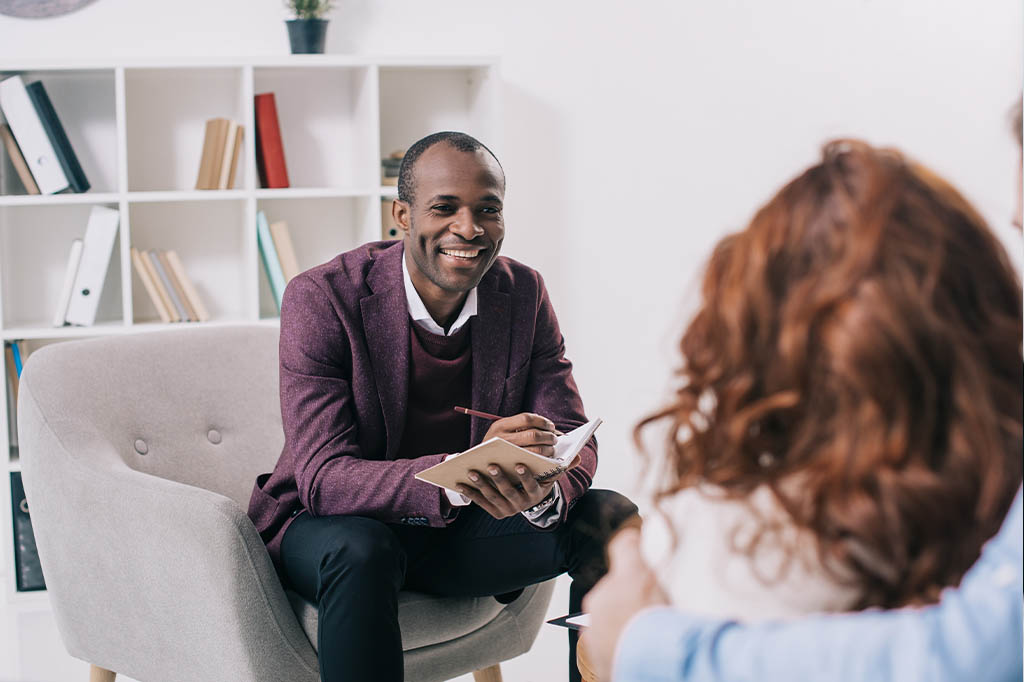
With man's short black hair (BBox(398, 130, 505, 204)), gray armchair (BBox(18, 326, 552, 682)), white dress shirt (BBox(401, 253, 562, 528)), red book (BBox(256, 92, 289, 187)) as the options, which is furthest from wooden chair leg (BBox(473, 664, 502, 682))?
red book (BBox(256, 92, 289, 187))

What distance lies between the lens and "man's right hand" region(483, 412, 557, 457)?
1.69 meters

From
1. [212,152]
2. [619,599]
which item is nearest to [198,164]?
[212,152]

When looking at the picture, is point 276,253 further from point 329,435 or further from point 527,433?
point 527,433

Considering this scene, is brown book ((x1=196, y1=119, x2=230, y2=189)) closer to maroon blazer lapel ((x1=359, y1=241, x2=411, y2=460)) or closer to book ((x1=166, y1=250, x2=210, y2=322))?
book ((x1=166, y1=250, x2=210, y2=322))

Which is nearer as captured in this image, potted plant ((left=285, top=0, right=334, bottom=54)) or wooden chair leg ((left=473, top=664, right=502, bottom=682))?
wooden chair leg ((left=473, top=664, right=502, bottom=682))

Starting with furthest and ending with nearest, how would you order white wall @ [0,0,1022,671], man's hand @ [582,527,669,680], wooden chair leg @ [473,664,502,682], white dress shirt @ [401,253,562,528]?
1. white wall @ [0,0,1022,671]
2. wooden chair leg @ [473,664,502,682]
3. white dress shirt @ [401,253,562,528]
4. man's hand @ [582,527,669,680]

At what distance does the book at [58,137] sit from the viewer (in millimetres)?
2861

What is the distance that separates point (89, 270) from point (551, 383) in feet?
5.04

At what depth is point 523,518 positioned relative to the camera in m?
1.84

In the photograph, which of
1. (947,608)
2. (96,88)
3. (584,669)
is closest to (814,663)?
(947,608)

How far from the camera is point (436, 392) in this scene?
75.5 inches

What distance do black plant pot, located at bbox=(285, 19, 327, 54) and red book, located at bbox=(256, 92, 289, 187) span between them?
0.51 ft

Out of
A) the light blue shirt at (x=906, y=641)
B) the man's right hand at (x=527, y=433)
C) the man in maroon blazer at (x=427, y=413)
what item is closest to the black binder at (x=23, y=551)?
the man in maroon blazer at (x=427, y=413)

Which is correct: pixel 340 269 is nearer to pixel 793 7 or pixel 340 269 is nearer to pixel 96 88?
pixel 96 88
